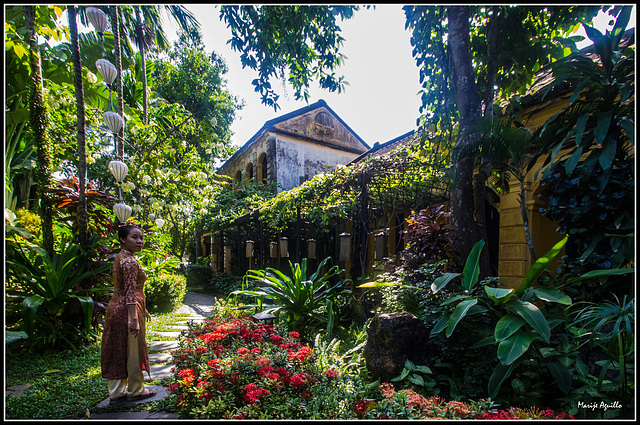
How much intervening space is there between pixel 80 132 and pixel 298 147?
11493 mm

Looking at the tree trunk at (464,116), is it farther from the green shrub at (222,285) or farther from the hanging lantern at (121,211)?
the green shrub at (222,285)

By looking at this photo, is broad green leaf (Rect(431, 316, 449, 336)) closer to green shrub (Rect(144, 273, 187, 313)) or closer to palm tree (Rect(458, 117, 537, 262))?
palm tree (Rect(458, 117, 537, 262))

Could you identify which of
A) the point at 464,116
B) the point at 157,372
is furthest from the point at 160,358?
the point at 464,116

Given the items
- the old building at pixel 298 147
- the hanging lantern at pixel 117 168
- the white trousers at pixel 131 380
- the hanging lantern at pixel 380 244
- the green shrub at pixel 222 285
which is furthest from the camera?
the old building at pixel 298 147

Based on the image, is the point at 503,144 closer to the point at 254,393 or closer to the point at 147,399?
the point at 254,393

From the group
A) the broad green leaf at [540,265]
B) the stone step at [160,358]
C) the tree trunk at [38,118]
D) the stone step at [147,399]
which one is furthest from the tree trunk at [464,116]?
the tree trunk at [38,118]

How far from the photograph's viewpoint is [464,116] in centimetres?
424

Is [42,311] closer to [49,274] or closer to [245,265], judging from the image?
[49,274]

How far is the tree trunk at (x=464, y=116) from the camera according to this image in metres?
4.16

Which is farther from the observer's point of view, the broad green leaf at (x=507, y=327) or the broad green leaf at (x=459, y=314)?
the broad green leaf at (x=459, y=314)

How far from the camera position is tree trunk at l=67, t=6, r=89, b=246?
4148mm

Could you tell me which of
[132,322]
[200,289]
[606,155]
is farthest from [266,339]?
[200,289]

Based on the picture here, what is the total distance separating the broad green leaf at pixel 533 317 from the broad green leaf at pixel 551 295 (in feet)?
0.55

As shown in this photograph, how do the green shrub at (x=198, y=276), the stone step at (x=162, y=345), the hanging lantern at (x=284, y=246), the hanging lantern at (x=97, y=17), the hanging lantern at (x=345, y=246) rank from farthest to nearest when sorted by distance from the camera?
the green shrub at (x=198, y=276) → the hanging lantern at (x=284, y=246) → the hanging lantern at (x=345, y=246) → the stone step at (x=162, y=345) → the hanging lantern at (x=97, y=17)
